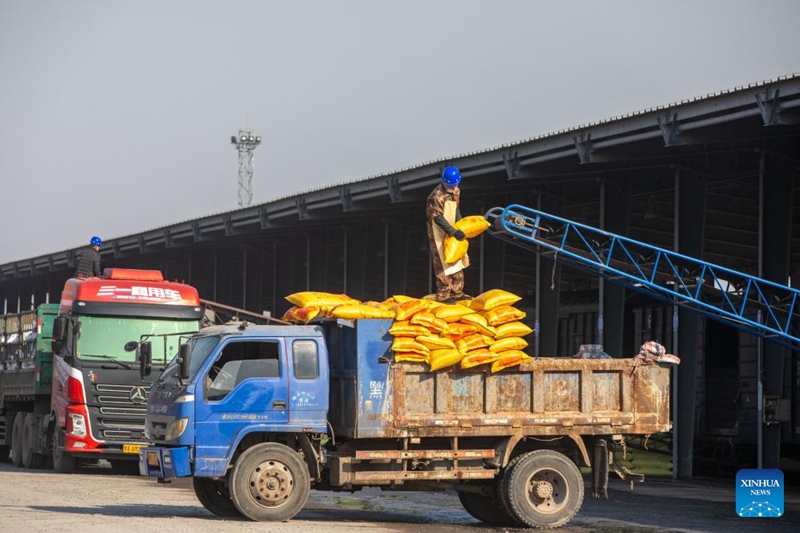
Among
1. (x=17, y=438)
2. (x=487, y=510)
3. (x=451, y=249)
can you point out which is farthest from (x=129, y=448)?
(x=451, y=249)

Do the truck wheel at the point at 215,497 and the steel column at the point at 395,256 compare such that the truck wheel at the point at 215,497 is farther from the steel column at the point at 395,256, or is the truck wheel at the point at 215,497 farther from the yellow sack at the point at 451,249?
the steel column at the point at 395,256

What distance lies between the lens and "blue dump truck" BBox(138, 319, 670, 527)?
604 inches

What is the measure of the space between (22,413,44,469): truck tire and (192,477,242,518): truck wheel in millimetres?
10581

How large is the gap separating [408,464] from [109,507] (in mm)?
4335

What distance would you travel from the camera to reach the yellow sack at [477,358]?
15.7 m

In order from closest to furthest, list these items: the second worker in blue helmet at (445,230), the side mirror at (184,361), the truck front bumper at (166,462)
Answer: the truck front bumper at (166,462), the side mirror at (184,361), the second worker in blue helmet at (445,230)

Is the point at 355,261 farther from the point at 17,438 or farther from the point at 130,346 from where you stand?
the point at 130,346

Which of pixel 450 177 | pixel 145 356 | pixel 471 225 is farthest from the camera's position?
pixel 471 225

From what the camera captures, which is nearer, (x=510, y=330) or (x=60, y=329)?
(x=510, y=330)

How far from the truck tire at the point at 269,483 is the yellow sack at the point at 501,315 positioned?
9.68 feet

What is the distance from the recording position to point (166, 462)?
15406 mm

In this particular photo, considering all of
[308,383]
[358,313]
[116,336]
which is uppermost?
[358,313]

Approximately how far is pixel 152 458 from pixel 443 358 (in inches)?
151

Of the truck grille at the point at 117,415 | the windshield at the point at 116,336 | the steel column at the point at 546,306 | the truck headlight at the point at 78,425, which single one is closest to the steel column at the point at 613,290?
the steel column at the point at 546,306
